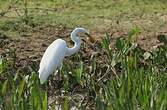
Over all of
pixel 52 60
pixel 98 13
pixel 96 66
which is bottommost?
pixel 96 66

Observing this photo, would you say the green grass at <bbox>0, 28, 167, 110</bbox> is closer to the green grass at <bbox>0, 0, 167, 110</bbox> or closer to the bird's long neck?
the green grass at <bbox>0, 0, 167, 110</bbox>

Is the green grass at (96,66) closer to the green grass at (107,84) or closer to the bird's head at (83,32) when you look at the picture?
the green grass at (107,84)

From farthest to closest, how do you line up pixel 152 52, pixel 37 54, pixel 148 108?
pixel 37 54 → pixel 152 52 → pixel 148 108

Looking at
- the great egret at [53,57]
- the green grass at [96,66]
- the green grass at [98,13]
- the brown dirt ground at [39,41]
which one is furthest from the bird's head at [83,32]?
the green grass at [98,13]

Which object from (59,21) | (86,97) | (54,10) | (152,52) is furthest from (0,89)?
(54,10)

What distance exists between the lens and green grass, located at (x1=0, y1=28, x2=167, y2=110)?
14.6ft

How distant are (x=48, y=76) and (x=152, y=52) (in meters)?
1.23

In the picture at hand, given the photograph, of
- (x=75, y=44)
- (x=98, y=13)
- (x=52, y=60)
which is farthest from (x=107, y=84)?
(x=98, y=13)

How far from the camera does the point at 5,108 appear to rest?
4613 millimetres

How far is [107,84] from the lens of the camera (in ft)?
16.3

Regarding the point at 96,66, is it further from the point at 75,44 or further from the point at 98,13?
the point at 98,13

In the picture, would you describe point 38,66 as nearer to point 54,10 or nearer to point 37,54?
point 37,54

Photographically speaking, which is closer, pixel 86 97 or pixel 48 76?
pixel 86 97

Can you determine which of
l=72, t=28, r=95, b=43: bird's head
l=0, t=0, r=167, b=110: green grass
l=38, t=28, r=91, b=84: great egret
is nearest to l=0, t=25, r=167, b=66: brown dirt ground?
l=0, t=0, r=167, b=110: green grass
